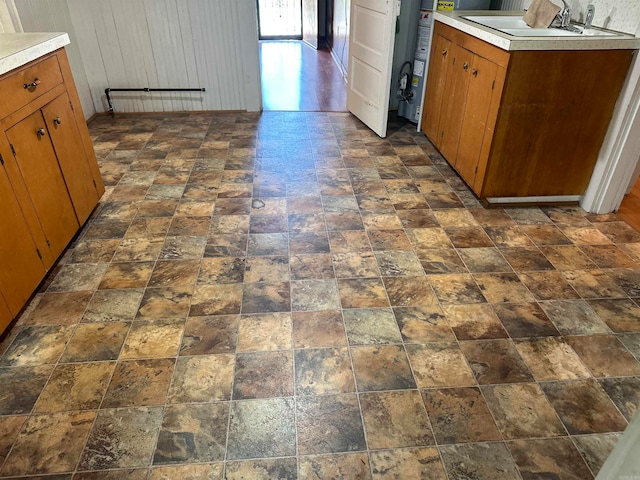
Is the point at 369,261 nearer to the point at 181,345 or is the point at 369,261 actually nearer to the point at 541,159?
the point at 181,345

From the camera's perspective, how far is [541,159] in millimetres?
2662

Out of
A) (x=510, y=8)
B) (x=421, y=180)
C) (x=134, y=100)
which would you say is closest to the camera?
(x=421, y=180)

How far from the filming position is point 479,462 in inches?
54.5

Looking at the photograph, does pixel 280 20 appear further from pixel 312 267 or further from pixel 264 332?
pixel 264 332

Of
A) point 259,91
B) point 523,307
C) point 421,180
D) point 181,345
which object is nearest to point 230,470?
point 181,345

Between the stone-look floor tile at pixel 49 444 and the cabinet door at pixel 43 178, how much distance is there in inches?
36.7

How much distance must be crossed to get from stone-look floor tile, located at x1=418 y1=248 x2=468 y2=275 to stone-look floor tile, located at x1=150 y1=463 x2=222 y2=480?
1348mm

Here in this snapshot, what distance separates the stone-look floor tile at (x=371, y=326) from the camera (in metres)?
1.83

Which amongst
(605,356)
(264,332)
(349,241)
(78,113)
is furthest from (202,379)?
(78,113)

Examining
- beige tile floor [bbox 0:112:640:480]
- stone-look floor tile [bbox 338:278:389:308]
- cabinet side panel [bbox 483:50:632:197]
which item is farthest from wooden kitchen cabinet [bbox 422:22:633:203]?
stone-look floor tile [bbox 338:278:389:308]

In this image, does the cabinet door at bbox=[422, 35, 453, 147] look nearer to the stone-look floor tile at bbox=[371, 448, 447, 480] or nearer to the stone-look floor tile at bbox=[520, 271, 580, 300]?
the stone-look floor tile at bbox=[520, 271, 580, 300]

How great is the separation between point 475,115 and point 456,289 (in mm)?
1296

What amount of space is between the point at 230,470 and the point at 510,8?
12.5 feet

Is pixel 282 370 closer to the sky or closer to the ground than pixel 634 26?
closer to the ground
